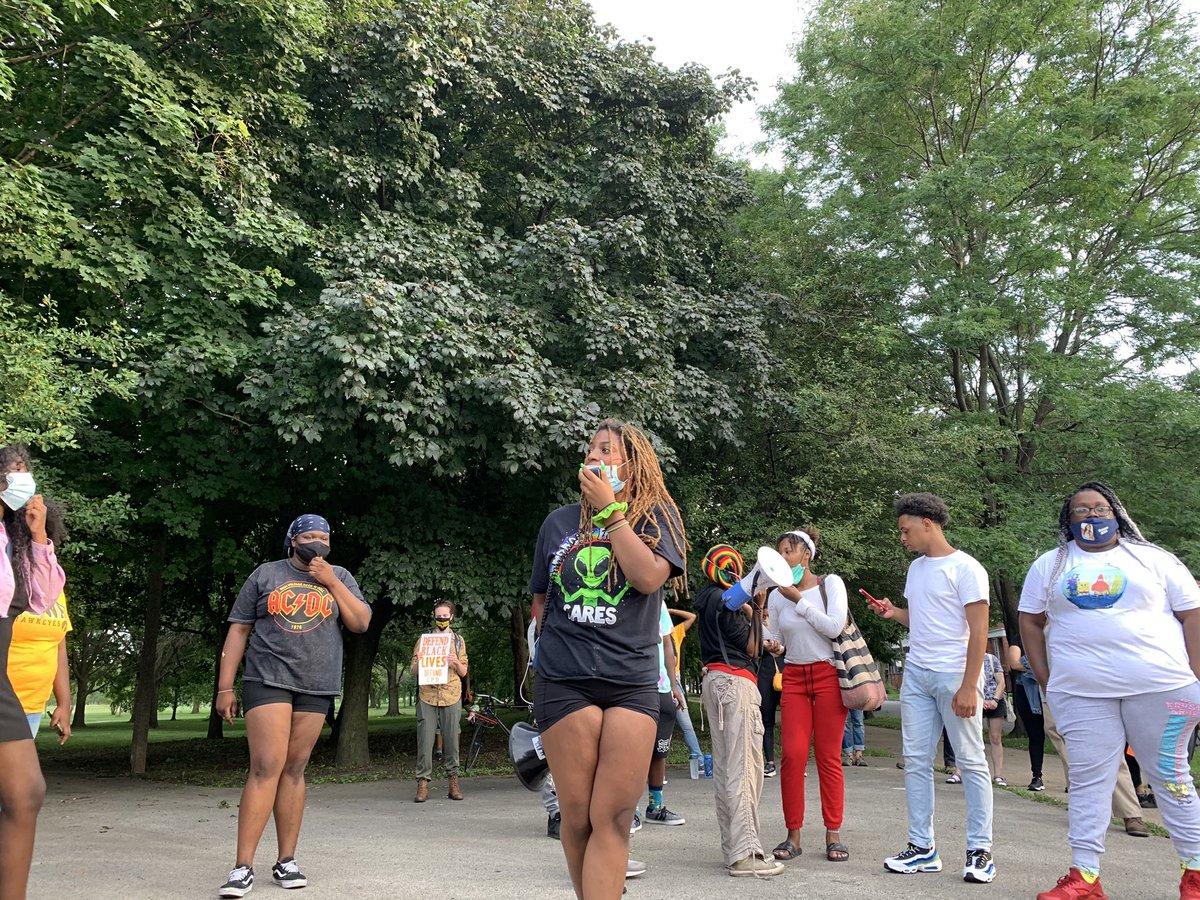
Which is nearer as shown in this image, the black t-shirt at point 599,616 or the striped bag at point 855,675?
the black t-shirt at point 599,616

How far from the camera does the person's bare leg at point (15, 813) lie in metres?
3.71

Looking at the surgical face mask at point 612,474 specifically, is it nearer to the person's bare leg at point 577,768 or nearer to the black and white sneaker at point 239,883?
the person's bare leg at point 577,768

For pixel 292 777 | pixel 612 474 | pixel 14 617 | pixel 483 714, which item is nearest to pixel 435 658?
pixel 483 714

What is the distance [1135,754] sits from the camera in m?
4.54

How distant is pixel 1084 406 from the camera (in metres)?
15.3

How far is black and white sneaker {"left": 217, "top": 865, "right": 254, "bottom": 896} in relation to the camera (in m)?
4.92

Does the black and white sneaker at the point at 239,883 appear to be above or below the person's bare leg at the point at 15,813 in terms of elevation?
below

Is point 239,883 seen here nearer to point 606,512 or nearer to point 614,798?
point 614,798

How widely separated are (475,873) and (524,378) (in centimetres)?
674

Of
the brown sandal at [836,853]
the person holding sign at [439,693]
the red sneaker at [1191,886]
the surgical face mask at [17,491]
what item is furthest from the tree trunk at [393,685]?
the red sneaker at [1191,886]

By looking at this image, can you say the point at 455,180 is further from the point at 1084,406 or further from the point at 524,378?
the point at 1084,406

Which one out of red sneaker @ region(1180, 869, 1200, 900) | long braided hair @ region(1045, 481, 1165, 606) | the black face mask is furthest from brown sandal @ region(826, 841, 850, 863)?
the black face mask

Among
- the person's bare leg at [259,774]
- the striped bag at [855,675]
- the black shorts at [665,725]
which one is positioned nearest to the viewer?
the person's bare leg at [259,774]

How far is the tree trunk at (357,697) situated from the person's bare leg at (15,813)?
1113 centimetres
